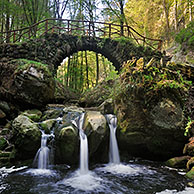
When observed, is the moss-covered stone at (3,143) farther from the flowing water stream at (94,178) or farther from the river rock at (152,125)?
the river rock at (152,125)

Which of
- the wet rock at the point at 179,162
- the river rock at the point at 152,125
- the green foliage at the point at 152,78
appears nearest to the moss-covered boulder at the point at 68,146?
the river rock at the point at 152,125

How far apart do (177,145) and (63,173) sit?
3.79 m

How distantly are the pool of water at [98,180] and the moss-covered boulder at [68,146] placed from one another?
25 cm

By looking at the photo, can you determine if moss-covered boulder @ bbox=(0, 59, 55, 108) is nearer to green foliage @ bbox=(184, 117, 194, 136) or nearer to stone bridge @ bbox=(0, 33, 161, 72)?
stone bridge @ bbox=(0, 33, 161, 72)

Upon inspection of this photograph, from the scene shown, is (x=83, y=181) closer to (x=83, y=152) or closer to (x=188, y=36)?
(x=83, y=152)

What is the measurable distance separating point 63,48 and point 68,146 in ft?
27.5

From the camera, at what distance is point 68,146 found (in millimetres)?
4938

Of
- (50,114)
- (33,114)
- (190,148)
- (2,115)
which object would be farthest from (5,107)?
(190,148)

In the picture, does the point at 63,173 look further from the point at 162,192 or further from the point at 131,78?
the point at 131,78

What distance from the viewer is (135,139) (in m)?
5.41

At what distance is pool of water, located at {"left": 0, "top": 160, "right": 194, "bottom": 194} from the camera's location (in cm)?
352

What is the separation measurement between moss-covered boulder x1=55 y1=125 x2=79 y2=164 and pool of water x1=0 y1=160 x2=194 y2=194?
25cm

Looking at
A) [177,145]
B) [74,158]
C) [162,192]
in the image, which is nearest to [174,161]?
[177,145]

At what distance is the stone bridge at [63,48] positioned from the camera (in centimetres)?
952
